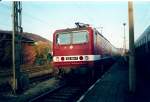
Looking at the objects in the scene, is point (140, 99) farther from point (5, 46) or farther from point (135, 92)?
point (5, 46)

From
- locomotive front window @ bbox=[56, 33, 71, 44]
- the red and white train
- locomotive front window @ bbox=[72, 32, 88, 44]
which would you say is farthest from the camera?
locomotive front window @ bbox=[56, 33, 71, 44]

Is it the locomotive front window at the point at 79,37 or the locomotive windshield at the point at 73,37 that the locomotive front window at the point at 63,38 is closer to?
the locomotive windshield at the point at 73,37

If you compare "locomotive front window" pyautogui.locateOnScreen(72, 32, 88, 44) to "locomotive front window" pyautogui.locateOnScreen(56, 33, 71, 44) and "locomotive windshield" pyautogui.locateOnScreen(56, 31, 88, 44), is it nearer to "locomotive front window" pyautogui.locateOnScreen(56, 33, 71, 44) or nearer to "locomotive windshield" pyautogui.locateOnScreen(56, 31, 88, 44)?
"locomotive windshield" pyautogui.locateOnScreen(56, 31, 88, 44)

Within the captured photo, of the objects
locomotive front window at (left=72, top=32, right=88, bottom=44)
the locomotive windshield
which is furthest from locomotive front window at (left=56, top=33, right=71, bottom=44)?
locomotive front window at (left=72, top=32, right=88, bottom=44)

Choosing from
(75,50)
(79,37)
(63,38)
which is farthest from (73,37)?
(75,50)

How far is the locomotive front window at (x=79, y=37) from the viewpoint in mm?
12780

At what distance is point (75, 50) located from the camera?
499 inches

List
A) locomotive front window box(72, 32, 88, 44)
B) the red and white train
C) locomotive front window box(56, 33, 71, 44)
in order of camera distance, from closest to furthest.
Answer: the red and white train
locomotive front window box(72, 32, 88, 44)
locomotive front window box(56, 33, 71, 44)

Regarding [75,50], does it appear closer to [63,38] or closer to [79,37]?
[79,37]

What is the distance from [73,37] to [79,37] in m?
0.32

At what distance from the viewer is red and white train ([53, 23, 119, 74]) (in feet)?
40.4

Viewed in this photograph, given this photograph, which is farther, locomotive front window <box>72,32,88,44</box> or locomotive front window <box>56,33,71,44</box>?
locomotive front window <box>56,33,71,44</box>

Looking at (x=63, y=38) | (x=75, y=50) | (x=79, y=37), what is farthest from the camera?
(x=63, y=38)

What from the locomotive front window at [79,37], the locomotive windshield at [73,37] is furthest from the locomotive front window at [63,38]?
the locomotive front window at [79,37]
